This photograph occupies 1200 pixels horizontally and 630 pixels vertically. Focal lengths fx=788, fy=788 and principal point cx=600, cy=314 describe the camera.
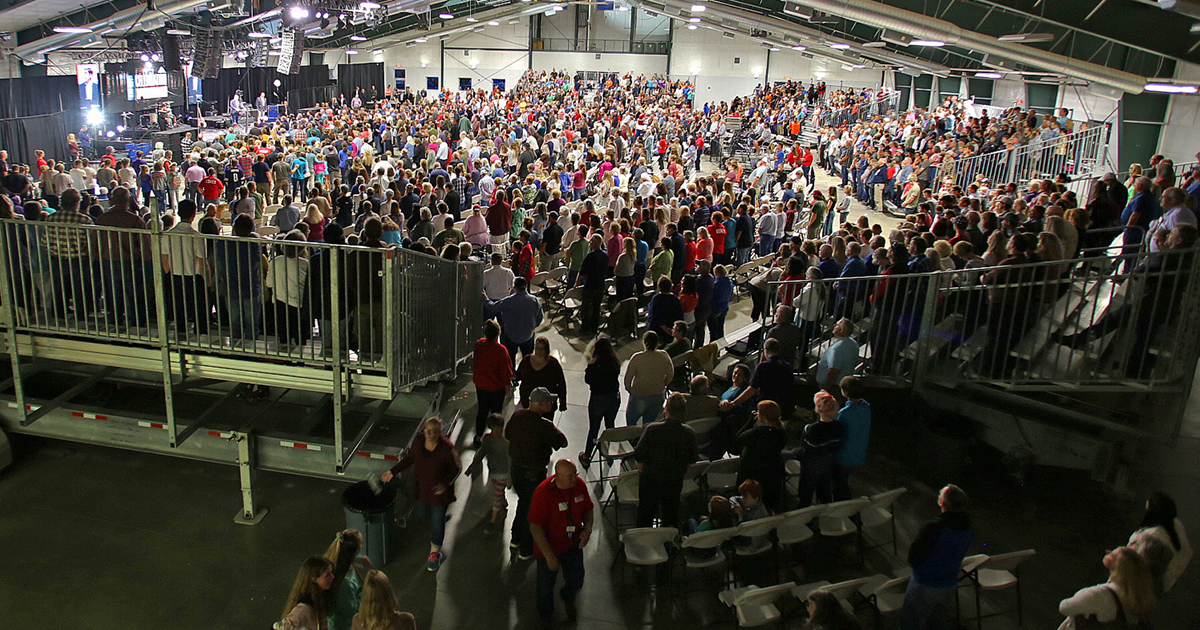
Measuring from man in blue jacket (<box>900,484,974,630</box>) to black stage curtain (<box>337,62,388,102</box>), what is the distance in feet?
145

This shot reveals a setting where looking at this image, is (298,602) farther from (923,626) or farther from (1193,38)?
(1193,38)

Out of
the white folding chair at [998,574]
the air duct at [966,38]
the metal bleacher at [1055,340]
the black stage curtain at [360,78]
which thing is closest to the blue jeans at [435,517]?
the white folding chair at [998,574]

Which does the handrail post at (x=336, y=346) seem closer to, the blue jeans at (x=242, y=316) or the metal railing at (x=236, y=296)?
the metal railing at (x=236, y=296)

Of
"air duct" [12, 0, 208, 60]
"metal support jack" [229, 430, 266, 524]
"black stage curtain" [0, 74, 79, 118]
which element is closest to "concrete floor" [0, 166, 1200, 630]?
"metal support jack" [229, 430, 266, 524]

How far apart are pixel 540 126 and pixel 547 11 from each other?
2190 centimetres

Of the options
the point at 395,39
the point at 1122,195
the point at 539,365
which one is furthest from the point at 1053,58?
the point at 395,39

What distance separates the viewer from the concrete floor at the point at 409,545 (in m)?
5.18

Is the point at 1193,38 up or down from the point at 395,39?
down

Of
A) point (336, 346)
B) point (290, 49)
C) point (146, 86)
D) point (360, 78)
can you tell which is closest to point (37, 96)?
point (146, 86)

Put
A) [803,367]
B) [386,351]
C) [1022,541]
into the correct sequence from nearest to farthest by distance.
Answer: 1. [386,351]
2. [1022,541]
3. [803,367]

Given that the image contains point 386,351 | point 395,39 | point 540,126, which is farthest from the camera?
point 395,39

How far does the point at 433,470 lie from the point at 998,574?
3829 mm

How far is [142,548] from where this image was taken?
5.71 metres

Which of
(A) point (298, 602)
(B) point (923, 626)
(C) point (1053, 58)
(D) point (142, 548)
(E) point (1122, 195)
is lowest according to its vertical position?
(D) point (142, 548)
